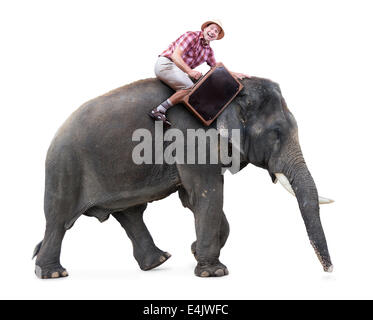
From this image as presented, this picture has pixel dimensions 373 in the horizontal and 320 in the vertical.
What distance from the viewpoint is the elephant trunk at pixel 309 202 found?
220 inches

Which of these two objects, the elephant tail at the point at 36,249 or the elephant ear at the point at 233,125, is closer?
the elephant ear at the point at 233,125

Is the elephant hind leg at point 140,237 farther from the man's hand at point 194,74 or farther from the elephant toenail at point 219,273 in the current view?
the man's hand at point 194,74

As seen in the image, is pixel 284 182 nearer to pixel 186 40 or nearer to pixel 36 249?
pixel 186 40

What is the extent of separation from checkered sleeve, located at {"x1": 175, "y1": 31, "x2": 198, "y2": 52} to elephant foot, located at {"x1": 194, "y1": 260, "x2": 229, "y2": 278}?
1.55m

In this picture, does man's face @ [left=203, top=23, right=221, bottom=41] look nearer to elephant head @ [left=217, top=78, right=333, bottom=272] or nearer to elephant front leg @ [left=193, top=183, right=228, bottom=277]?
elephant head @ [left=217, top=78, right=333, bottom=272]

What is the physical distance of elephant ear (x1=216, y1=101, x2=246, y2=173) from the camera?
581 cm

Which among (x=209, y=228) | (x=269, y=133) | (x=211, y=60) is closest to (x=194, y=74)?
(x=211, y=60)

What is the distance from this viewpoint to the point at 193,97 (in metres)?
5.85

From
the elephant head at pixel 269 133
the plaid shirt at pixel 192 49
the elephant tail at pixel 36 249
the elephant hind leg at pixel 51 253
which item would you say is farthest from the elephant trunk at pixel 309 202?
the elephant tail at pixel 36 249

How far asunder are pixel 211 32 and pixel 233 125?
Result: 740mm

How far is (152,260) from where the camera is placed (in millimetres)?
6246

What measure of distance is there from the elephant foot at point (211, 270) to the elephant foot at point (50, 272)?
958mm

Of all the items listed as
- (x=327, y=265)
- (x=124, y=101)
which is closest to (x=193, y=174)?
(x=124, y=101)

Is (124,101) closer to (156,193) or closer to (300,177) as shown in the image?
(156,193)
